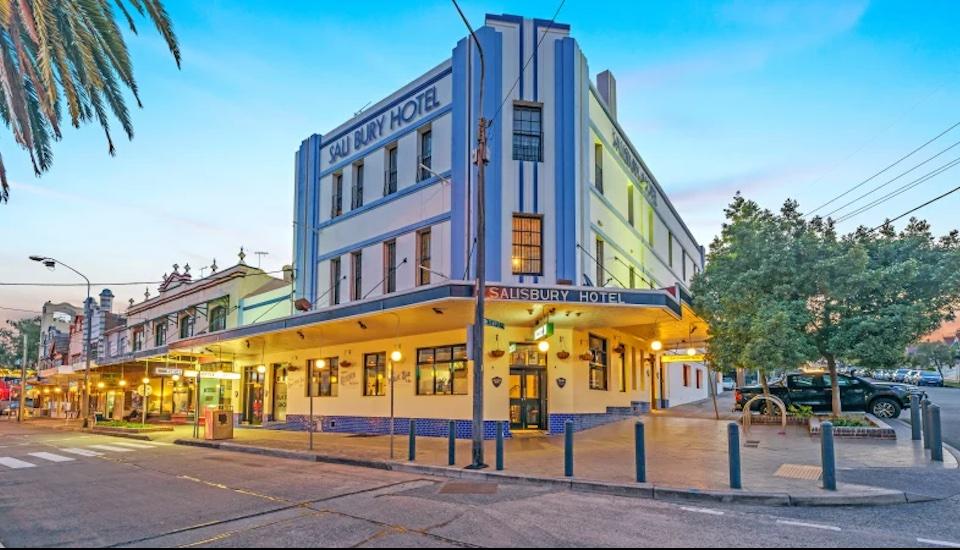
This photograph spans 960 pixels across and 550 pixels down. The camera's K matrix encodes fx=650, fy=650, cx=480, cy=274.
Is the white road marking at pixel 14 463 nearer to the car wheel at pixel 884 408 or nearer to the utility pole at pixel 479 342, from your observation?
the utility pole at pixel 479 342

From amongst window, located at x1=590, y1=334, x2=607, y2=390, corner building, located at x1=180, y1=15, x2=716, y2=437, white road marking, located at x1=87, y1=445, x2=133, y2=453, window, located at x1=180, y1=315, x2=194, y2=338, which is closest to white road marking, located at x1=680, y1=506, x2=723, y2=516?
corner building, located at x1=180, y1=15, x2=716, y2=437

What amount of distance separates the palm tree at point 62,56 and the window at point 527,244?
1081 centimetres

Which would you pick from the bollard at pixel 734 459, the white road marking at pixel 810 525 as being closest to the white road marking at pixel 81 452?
the bollard at pixel 734 459

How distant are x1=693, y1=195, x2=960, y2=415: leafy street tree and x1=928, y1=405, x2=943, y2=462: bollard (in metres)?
5.68

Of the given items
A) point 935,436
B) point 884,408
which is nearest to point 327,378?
point 935,436

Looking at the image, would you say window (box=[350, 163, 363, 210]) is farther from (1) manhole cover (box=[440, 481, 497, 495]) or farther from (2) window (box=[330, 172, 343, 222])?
(1) manhole cover (box=[440, 481, 497, 495])

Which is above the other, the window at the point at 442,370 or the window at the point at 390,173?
the window at the point at 390,173

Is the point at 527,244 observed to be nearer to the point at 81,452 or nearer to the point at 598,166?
the point at 598,166

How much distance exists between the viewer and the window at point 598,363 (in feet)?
72.2

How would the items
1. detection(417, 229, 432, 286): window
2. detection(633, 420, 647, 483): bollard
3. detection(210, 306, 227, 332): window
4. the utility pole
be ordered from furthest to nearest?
1. detection(210, 306, 227, 332): window
2. detection(417, 229, 432, 286): window
3. the utility pole
4. detection(633, 420, 647, 483): bollard

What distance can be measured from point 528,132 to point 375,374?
9989mm

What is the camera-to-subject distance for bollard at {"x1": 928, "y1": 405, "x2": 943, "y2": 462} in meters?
12.3

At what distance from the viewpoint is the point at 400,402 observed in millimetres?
21688

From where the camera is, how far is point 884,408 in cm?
2191
